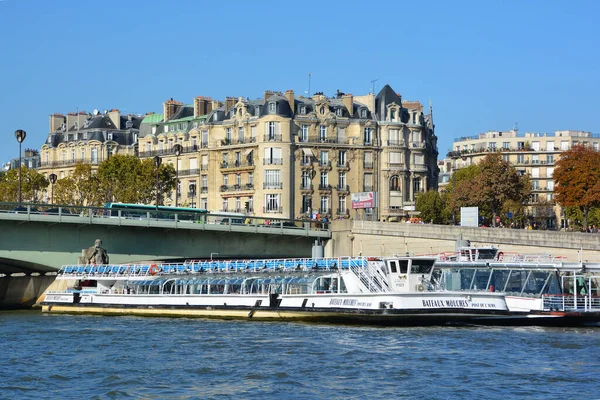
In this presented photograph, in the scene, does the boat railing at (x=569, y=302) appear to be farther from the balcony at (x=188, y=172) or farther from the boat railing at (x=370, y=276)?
the balcony at (x=188, y=172)

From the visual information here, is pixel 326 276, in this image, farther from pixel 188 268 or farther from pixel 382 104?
pixel 382 104

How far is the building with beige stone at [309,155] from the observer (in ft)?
332

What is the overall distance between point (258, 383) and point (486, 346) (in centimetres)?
1076

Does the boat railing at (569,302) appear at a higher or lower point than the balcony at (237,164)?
lower

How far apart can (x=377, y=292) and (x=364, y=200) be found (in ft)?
136

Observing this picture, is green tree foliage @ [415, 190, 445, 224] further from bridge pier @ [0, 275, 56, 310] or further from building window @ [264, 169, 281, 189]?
bridge pier @ [0, 275, 56, 310]

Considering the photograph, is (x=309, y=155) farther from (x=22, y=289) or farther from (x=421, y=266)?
(x=421, y=266)

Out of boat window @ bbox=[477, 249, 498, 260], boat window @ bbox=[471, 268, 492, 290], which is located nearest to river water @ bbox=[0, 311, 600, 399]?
boat window @ bbox=[471, 268, 492, 290]

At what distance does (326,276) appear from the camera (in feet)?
173

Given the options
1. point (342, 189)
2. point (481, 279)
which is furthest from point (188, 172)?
point (481, 279)

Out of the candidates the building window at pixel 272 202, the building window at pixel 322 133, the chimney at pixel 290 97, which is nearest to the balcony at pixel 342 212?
the building window at pixel 272 202

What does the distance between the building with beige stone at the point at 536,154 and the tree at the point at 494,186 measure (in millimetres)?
24053

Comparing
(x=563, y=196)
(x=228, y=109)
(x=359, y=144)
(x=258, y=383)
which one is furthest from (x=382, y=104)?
(x=258, y=383)

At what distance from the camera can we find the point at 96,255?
6512 cm
